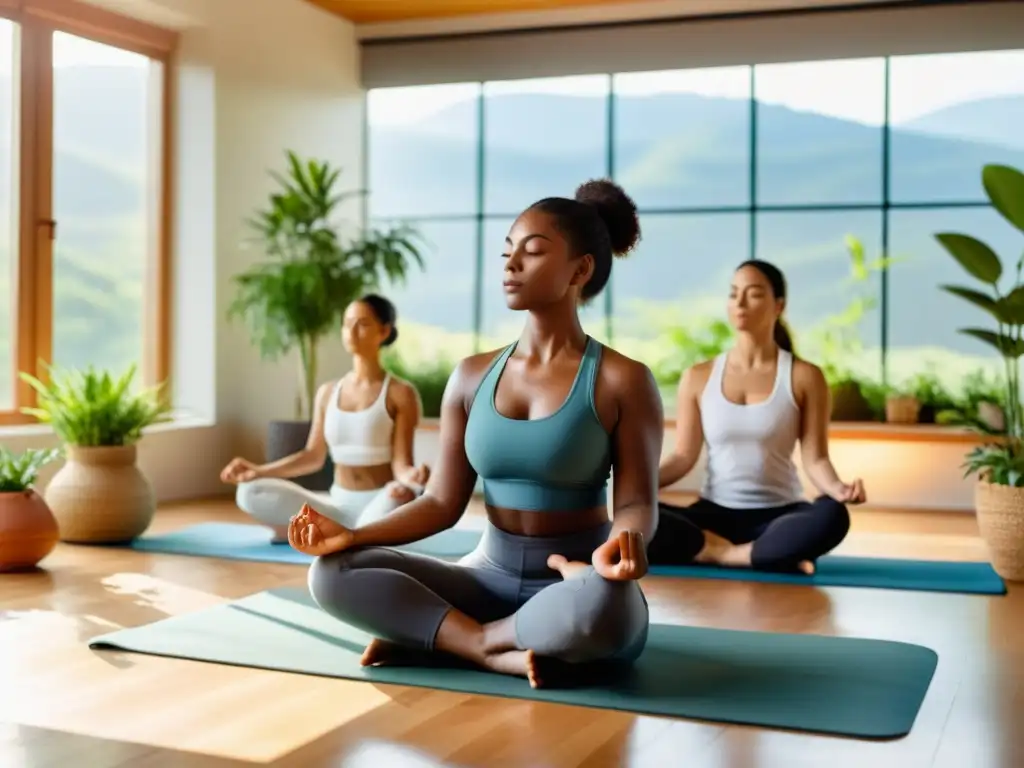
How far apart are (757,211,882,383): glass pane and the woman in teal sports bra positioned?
15.4ft

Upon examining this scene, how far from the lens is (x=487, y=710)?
104 inches

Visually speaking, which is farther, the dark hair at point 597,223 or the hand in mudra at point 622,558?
the dark hair at point 597,223

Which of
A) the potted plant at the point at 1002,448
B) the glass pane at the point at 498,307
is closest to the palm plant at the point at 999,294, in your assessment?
the potted plant at the point at 1002,448

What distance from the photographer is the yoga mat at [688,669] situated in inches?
104

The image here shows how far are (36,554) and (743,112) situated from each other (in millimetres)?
10418

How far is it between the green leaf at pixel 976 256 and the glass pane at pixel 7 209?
13.1 feet

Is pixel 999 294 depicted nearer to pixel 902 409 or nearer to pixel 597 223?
pixel 597 223

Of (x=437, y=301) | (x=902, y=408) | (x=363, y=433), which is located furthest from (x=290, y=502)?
(x=437, y=301)

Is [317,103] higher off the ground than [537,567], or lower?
higher

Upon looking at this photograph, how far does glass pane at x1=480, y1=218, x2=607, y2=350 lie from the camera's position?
9195 millimetres

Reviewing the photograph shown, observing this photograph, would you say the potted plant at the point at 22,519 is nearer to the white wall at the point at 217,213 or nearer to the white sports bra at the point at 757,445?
the white wall at the point at 217,213

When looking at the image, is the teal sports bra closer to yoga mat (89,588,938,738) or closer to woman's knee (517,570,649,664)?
woman's knee (517,570,649,664)

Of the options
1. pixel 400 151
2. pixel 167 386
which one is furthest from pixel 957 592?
pixel 400 151

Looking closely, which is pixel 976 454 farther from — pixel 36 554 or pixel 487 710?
pixel 36 554
